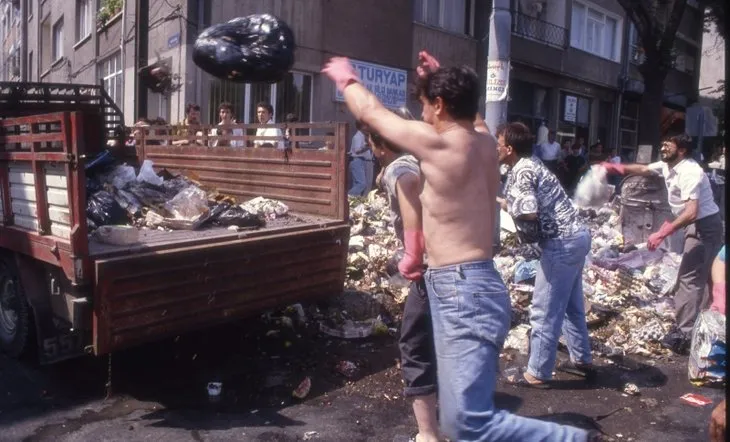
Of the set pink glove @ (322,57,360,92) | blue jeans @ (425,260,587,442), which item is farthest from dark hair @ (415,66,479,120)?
blue jeans @ (425,260,587,442)

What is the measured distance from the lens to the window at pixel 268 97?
39.8 ft

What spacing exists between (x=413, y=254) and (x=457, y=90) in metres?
0.91

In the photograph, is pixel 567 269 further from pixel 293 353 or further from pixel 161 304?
pixel 161 304

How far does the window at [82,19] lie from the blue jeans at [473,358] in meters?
17.0

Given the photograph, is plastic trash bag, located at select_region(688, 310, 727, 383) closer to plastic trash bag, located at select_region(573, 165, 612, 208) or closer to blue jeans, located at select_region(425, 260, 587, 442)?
blue jeans, located at select_region(425, 260, 587, 442)

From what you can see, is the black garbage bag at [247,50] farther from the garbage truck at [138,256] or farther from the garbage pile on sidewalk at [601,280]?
the garbage pile on sidewalk at [601,280]

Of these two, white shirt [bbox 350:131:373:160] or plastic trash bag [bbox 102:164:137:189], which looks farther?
white shirt [bbox 350:131:373:160]

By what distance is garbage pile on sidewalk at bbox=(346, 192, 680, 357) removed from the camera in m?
5.79

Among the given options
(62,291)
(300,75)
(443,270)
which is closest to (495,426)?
(443,270)

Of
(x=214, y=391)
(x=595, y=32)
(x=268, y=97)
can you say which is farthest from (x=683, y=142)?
(x=595, y=32)

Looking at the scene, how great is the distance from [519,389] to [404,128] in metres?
2.59

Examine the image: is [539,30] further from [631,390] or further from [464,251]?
[464,251]

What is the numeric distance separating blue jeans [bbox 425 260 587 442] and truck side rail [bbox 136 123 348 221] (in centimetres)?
237

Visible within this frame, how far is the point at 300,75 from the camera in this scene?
13266 millimetres
